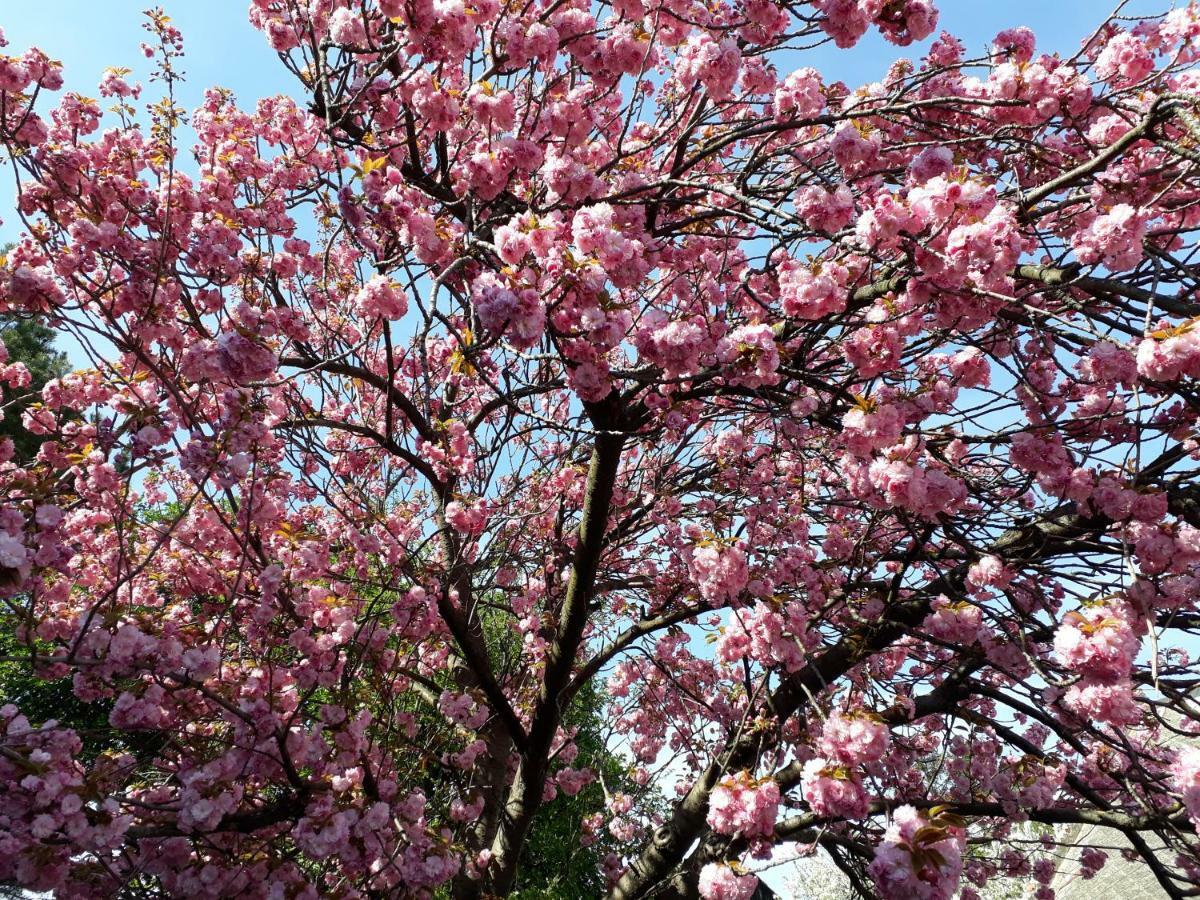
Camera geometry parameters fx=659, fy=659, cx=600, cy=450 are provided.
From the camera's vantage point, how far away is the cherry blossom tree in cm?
251

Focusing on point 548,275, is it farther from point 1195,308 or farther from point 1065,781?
point 1065,781

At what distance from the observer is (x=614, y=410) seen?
4.07 meters

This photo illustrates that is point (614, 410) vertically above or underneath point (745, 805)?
above

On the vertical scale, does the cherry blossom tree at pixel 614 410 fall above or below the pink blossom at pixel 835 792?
above

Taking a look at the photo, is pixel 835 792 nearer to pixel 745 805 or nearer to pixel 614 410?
pixel 745 805

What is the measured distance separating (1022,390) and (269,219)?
4.74m

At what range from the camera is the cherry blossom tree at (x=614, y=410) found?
2506mm

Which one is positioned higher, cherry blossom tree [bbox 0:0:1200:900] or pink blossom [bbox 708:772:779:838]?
cherry blossom tree [bbox 0:0:1200:900]

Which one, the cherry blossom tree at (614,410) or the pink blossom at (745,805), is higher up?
the cherry blossom tree at (614,410)

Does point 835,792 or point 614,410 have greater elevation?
point 614,410

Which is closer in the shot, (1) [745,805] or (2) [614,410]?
(1) [745,805]

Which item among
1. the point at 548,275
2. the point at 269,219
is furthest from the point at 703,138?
the point at 269,219

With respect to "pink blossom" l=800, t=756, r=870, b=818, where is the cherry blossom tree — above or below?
above

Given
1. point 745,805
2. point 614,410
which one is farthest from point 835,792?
point 614,410
